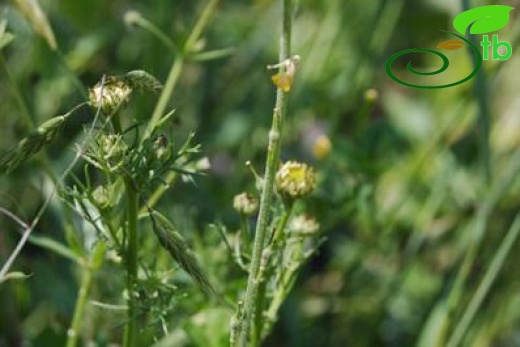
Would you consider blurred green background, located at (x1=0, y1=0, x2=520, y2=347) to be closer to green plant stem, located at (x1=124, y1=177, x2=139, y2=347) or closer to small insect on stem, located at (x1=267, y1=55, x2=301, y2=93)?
green plant stem, located at (x1=124, y1=177, x2=139, y2=347)

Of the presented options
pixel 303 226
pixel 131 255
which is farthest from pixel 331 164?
pixel 131 255

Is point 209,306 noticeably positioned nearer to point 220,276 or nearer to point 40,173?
point 220,276

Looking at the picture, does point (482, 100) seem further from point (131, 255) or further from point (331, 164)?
point (131, 255)

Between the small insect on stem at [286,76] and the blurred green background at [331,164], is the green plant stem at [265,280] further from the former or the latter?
the blurred green background at [331,164]

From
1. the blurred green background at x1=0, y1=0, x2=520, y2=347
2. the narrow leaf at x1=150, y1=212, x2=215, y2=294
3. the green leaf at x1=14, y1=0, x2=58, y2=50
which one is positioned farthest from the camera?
the blurred green background at x1=0, y1=0, x2=520, y2=347

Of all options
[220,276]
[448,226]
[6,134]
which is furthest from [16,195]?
[448,226]

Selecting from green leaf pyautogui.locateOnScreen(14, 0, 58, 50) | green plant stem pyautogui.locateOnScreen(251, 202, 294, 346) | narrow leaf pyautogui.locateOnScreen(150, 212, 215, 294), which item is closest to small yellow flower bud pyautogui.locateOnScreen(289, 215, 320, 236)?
green plant stem pyautogui.locateOnScreen(251, 202, 294, 346)

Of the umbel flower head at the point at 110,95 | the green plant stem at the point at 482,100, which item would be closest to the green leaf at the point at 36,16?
the umbel flower head at the point at 110,95
